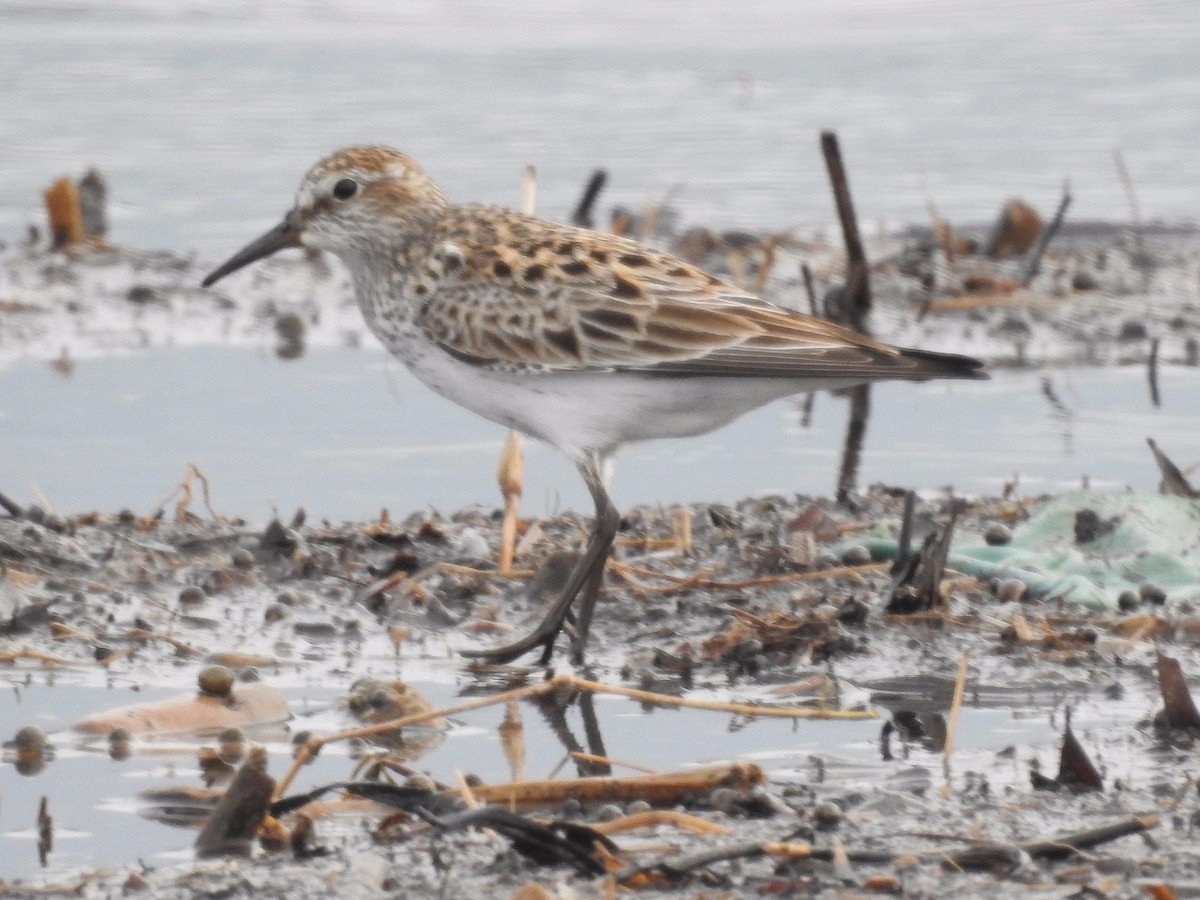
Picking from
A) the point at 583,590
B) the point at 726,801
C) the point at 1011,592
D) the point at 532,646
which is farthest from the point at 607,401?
the point at 726,801

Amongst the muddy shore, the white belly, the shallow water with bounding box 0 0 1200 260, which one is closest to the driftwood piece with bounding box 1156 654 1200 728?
the muddy shore

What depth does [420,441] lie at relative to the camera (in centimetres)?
853

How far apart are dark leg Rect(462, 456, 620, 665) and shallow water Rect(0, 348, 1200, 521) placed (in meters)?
1.47

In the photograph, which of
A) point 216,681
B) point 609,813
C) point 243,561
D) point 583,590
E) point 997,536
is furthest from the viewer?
point 997,536

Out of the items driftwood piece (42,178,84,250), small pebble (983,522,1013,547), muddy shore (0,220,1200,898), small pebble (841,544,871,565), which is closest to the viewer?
muddy shore (0,220,1200,898)

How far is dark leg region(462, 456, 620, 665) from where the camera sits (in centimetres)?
582

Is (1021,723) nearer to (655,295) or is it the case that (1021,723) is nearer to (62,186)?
(655,295)

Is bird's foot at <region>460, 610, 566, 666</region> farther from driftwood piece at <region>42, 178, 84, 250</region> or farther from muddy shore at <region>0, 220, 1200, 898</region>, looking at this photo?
driftwood piece at <region>42, 178, 84, 250</region>

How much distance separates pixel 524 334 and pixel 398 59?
1094 centimetres

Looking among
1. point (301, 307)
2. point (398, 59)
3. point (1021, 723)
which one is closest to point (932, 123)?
point (398, 59)

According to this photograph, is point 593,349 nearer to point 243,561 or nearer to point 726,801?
point 243,561

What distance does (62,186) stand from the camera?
1108cm

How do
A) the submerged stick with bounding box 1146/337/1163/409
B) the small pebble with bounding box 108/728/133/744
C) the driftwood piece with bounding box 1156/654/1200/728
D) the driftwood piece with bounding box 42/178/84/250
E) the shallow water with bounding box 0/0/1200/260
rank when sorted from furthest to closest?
the shallow water with bounding box 0/0/1200/260 < the driftwood piece with bounding box 42/178/84/250 < the submerged stick with bounding box 1146/337/1163/409 < the small pebble with bounding box 108/728/133/744 < the driftwood piece with bounding box 1156/654/1200/728

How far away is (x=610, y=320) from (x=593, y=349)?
3.8 inches
